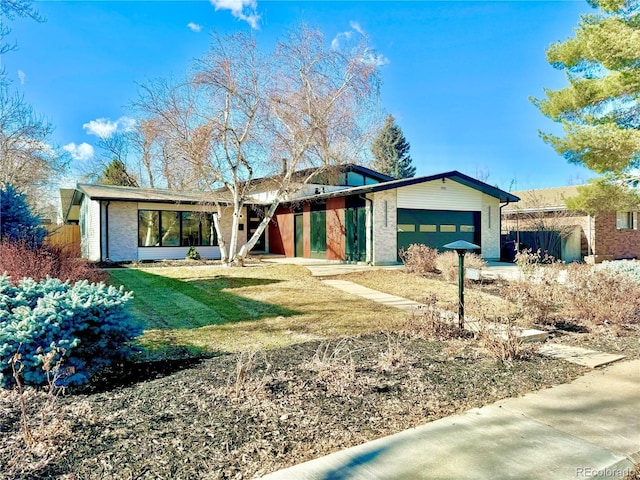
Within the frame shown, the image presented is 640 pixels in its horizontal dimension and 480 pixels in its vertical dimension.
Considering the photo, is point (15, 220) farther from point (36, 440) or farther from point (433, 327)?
point (433, 327)

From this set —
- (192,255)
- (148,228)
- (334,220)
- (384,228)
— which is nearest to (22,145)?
(148,228)

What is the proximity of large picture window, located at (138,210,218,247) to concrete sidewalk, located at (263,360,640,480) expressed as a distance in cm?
1688

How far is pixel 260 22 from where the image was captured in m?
13.2

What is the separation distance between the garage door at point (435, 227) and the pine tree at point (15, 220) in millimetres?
11859

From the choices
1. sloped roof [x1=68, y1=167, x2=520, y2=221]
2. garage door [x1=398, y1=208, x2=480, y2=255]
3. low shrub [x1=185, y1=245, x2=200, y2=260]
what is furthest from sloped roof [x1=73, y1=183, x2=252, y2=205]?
garage door [x1=398, y1=208, x2=480, y2=255]

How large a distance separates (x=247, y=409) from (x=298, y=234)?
642 inches

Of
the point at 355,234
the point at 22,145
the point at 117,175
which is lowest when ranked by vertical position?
the point at 355,234

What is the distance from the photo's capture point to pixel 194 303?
7820 mm

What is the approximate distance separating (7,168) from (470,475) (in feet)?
88.6

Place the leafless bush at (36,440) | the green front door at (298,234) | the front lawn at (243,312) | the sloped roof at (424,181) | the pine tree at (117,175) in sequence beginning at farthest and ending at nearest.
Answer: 1. the pine tree at (117,175)
2. the green front door at (298,234)
3. the sloped roof at (424,181)
4. the front lawn at (243,312)
5. the leafless bush at (36,440)

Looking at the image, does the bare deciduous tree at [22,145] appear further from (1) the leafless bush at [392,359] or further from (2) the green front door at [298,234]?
(1) the leafless bush at [392,359]

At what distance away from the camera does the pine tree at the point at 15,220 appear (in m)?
9.24

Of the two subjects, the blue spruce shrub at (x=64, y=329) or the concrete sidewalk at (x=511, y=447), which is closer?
the concrete sidewalk at (x=511, y=447)

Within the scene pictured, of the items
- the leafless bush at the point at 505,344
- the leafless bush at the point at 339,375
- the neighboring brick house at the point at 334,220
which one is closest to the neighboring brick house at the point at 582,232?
the neighboring brick house at the point at 334,220
